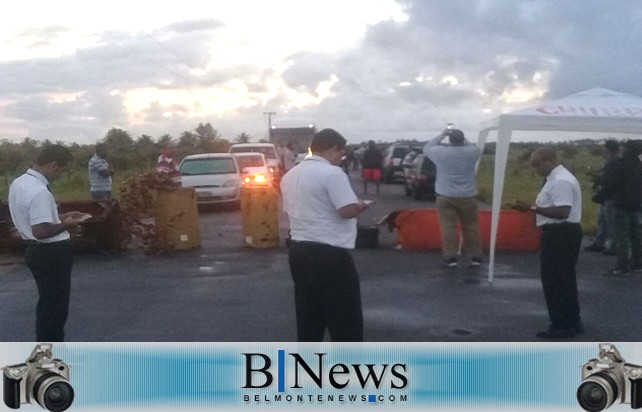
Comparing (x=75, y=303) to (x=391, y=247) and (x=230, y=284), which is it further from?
(x=391, y=247)

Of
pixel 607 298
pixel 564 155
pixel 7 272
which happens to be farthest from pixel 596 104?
pixel 7 272

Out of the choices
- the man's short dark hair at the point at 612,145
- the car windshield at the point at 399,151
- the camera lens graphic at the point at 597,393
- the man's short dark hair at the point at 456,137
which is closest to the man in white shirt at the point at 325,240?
the man's short dark hair at the point at 456,137

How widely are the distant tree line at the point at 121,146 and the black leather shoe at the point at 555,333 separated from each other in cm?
170

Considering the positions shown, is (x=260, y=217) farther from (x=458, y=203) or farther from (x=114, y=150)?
(x=114, y=150)

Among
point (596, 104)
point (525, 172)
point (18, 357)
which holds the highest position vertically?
point (596, 104)

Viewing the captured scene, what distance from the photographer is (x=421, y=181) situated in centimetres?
719

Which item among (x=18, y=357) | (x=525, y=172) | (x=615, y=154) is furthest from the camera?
(x=615, y=154)

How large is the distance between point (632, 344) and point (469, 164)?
1679mm

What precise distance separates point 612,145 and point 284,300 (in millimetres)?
2206

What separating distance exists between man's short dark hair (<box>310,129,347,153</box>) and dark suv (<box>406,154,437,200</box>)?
215 cm

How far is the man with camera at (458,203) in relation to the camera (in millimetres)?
5238

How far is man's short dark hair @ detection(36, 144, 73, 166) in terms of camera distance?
4297mm

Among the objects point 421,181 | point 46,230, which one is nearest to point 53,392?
point 46,230

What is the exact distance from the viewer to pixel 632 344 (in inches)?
161
